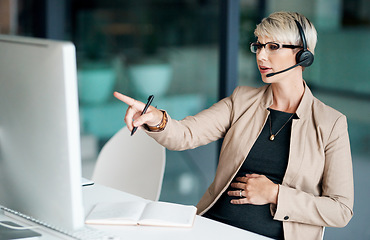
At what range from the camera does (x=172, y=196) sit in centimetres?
355

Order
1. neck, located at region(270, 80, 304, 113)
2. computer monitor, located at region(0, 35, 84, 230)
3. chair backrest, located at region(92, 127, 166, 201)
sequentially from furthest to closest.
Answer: chair backrest, located at region(92, 127, 166, 201) < neck, located at region(270, 80, 304, 113) < computer monitor, located at region(0, 35, 84, 230)

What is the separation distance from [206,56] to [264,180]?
233 cm

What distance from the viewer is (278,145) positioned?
6.38ft

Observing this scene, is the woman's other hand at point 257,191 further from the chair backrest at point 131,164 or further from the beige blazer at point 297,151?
the chair backrest at point 131,164

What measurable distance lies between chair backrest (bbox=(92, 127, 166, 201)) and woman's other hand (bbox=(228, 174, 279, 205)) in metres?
0.51

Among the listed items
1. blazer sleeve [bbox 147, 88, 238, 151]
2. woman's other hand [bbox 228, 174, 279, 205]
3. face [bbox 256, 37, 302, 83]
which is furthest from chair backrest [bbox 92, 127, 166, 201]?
face [bbox 256, 37, 302, 83]

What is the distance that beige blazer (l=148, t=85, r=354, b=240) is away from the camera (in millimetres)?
1780

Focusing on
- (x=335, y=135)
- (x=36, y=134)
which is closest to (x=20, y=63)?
(x=36, y=134)

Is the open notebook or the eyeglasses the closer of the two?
the open notebook

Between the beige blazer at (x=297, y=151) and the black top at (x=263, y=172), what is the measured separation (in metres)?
0.03

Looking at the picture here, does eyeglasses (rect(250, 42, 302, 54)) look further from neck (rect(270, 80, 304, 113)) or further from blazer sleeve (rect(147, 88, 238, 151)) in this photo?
blazer sleeve (rect(147, 88, 238, 151))

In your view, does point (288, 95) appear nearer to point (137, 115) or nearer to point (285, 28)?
point (285, 28)

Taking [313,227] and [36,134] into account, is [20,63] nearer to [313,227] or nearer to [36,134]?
[36,134]

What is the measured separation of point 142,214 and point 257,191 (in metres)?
0.43
